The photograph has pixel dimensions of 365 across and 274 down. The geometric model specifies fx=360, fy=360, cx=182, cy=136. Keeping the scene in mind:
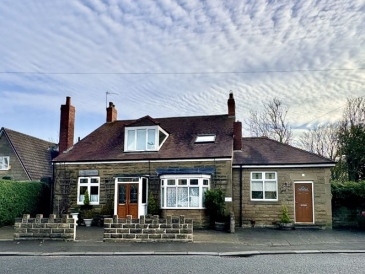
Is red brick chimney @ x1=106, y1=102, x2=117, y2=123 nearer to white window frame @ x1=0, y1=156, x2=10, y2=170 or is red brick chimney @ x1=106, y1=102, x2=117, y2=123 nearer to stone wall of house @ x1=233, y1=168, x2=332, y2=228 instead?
white window frame @ x1=0, y1=156, x2=10, y2=170

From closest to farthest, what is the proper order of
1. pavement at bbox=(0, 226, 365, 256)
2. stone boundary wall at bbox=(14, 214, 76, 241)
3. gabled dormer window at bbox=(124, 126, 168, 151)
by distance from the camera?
pavement at bbox=(0, 226, 365, 256) < stone boundary wall at bbox=(14, 214, 76, 241) < gabled dormer window at bbox=(124, 126, 168, 151)

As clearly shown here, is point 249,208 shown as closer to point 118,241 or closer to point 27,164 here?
point 118,241

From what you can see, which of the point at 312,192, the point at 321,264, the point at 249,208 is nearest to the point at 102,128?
the point at 249,208

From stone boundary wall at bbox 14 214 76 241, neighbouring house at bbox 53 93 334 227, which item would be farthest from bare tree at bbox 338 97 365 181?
stone boundary wall at bbox 14 214 76 241

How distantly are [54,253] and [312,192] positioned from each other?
13.1 metres

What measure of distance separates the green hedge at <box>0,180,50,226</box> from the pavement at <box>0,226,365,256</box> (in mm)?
2839

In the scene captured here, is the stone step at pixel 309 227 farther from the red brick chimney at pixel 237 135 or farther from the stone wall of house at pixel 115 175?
the red brick chimney at pixel 237 135

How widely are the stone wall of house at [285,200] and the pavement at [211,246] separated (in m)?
2.60

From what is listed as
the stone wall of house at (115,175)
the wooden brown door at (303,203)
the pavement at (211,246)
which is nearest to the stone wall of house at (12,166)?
the stone wall of house at (115,175)

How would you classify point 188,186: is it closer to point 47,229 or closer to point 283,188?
point 283,188

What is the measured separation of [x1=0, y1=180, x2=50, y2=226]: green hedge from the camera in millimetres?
18453

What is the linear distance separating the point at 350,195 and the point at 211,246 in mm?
10093

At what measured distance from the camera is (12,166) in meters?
27.6

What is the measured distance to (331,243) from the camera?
13344 mm
